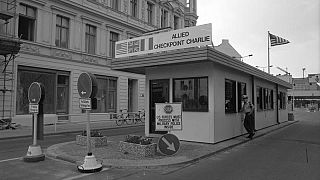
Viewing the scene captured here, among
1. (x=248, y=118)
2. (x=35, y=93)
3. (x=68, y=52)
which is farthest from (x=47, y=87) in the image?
(x=248, y=118)

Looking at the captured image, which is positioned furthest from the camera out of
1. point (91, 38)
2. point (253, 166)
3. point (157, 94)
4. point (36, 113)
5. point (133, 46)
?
point (91, 38)

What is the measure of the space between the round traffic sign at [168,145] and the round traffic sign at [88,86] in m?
2.62

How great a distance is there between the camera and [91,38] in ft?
94.7

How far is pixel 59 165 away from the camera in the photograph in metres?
8.80

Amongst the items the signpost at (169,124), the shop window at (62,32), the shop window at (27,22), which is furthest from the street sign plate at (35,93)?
the shop window at (62,32)

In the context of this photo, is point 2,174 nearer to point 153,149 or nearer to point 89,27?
point 153,149

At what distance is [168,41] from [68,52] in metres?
15.2

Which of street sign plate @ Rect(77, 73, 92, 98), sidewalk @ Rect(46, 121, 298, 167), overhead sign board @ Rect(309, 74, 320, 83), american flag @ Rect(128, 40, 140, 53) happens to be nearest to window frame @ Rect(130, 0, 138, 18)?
american flag @ Rect(128, 40, 140, 53)

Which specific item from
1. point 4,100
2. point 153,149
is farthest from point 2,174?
point 4,100

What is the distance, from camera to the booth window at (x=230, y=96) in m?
14.0

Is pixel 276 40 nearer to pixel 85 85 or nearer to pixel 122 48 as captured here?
→ pixel 122 48

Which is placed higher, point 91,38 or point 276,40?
point 276,40

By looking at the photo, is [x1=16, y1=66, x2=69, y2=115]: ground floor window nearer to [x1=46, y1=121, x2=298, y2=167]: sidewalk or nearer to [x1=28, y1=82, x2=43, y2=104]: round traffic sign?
[x1=46, y1=121, x2=298, y2=167]: sidewalk

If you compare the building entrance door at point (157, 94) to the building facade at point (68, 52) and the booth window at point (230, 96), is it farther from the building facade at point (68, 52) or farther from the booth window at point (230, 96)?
the building facade at point (68, 52)
